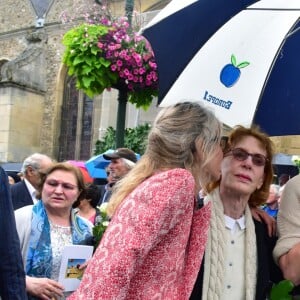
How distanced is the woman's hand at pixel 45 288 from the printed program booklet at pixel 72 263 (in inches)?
1.6

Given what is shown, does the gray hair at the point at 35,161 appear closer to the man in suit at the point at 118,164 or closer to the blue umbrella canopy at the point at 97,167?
the man in suit at the point at 118,164

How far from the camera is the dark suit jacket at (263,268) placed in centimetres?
264

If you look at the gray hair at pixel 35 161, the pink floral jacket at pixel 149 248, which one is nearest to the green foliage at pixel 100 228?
the pink floral jacket at pixel 149 248

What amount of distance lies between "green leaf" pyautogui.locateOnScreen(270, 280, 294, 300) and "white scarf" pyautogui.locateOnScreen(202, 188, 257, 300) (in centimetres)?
11

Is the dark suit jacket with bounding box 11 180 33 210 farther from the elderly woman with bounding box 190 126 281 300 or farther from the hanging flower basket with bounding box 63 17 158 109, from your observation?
the elderly woman with bounding box 190 126 281 300

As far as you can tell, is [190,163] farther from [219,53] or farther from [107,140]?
[107,140]

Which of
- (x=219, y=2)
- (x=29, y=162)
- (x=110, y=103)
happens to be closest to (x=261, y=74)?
(x=219, y=2)

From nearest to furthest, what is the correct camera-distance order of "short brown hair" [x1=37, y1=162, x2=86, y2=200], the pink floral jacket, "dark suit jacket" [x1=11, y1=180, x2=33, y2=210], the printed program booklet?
1. the pink floral jacket
2. the printed program booklet
3. "short brown hair" [x1=37, y1=162, x2=86, y2=200]
4. "dark suit jacket" [x1=11, y1=180, x2=33, y2=210]

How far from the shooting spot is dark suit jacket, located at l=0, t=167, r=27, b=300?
2.40m

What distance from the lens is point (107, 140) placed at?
12.8m

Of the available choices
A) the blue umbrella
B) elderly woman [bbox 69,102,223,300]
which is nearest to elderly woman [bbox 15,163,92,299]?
the blue umbrella

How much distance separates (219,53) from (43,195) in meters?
1.52

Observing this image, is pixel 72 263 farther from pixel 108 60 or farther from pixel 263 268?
pixel 108 60

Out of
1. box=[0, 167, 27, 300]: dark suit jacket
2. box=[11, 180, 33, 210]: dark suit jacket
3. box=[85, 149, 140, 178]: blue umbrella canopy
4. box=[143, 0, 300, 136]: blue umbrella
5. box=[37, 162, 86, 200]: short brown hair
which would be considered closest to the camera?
box=[0, 167, 27, 300]: dark suit jacket
